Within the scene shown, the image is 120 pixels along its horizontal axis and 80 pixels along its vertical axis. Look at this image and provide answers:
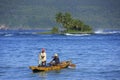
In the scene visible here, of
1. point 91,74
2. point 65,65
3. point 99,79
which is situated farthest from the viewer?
point 65,65

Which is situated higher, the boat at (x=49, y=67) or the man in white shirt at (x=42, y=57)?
the man in white shirt at (x=42, y=57)

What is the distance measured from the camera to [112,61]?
292 ft

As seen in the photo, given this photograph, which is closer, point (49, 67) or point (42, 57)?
point (42, 57)

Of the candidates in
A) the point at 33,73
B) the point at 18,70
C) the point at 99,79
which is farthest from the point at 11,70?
the point at 99,79

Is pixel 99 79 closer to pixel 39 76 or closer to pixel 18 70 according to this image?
pixel 39 76

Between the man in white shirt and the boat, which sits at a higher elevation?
the man in white shirt

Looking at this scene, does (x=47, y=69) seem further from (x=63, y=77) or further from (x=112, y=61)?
(x=112, y=61)

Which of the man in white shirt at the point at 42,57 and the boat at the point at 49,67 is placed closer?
the man in white shirt at the point at 42,57

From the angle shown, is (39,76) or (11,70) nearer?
(39,76)

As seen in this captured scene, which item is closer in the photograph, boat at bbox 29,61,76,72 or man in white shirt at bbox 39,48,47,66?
man in white shirt at bbox 39,48,47,66

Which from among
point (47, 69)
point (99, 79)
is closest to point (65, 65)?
point (47, 69)

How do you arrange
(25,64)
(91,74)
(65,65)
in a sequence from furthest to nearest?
1. (25,64)
2. (65,65)
3. (91,74)

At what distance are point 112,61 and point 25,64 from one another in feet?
45.1

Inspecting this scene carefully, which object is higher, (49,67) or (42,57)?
(42,57)
